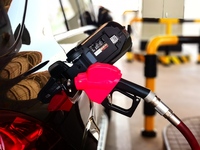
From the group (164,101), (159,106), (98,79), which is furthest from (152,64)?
(98,79)

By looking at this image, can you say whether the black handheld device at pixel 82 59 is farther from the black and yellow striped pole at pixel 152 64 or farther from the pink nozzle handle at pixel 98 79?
the black and yellow striped pole at pixel 152 64

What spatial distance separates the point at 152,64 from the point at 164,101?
0.71 metres

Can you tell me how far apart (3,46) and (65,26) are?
606mm


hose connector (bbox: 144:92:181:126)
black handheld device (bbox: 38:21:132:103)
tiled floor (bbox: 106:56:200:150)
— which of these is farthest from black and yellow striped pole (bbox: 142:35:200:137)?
black handheld device (bbox: 38:21:132:103)

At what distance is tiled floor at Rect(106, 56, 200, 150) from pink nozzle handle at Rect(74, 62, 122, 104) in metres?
0.32

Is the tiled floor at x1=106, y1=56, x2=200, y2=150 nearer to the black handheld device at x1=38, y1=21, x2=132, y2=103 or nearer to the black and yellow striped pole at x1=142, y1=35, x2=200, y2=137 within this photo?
the black and yellow striped pole at x1=142, y1=35, x2=200, y2=137

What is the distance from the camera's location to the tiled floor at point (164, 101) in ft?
7.96

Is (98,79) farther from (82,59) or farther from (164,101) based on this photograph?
(164,101)

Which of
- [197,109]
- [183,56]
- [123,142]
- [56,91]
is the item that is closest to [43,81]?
[56,91]

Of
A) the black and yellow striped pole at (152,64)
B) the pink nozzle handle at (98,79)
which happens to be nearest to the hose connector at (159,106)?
the pink nozzle handle at (98,79)

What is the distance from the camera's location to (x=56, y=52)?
3.83 ft

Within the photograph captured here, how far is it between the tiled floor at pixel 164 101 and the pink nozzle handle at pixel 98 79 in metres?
0.32

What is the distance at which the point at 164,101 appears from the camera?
10.1ft

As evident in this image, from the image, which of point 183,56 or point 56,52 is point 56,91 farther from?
point 183,56
